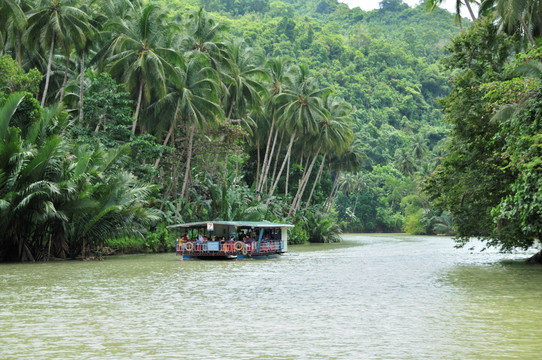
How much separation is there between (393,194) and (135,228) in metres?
78.7

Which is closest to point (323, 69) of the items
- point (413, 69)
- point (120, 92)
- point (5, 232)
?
point (413, 69)

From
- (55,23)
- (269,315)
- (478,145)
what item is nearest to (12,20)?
(55,23)

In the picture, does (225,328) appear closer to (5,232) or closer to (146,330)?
(146,330)

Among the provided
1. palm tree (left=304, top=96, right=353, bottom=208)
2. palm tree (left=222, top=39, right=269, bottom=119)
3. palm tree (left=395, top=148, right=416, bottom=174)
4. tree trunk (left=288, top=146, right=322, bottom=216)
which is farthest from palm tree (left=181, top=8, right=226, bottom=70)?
palm tree (left=395, top=148, right=416, bottom=174)

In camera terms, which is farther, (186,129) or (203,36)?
(203,36)

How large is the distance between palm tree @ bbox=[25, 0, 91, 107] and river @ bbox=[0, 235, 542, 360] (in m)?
16.7

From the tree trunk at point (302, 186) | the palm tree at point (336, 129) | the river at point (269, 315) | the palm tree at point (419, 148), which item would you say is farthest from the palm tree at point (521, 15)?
the palm tree at point (419, 148)

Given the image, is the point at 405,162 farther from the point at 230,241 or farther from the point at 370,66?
the point at 230,241

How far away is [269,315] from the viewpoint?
13.5m

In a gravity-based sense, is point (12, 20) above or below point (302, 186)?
above

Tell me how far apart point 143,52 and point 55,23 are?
17.0 ft

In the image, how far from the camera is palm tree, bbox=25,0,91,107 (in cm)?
3625

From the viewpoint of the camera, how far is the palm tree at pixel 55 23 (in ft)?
119

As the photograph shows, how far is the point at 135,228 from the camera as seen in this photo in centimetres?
3244
